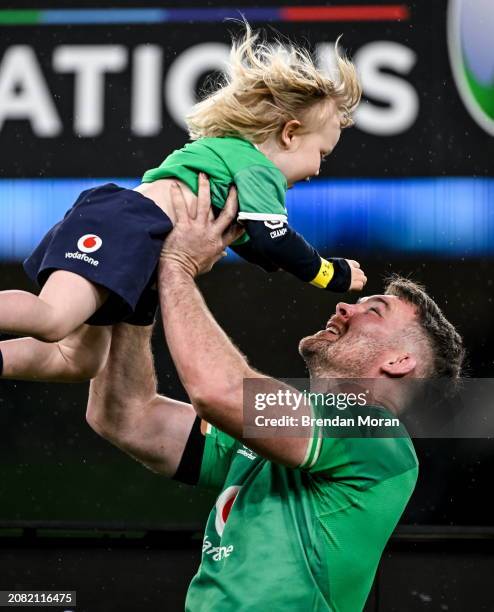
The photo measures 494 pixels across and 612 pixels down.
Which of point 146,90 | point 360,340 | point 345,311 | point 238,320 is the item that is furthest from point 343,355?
point 146,90

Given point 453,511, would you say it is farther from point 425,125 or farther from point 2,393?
point 2,393

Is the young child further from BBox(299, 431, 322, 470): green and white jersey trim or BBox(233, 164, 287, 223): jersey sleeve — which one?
BBox(299, 431, 322, 470): green and white jersey trim

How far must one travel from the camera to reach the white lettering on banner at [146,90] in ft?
11.3

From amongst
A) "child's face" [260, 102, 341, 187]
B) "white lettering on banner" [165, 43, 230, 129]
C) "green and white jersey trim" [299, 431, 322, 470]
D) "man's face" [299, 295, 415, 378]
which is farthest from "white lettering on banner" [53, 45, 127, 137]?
"green and white jersey trim" [299, 431, 322, 470]

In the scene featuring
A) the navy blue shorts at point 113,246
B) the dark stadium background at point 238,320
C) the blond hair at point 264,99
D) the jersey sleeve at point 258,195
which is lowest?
the dark stadium background at point 238,320

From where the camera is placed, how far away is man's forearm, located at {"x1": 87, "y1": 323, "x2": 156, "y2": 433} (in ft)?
8.12

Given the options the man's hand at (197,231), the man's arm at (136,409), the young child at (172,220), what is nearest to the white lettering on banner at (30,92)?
the young child at (172,220)

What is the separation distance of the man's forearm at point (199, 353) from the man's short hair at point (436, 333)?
1.76 ft

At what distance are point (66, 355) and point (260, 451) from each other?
51 centimetres

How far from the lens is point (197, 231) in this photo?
2.27 meters

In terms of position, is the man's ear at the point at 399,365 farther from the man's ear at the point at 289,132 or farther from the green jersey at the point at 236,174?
the man's ear at the point at 289,132

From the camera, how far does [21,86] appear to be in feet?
11.3

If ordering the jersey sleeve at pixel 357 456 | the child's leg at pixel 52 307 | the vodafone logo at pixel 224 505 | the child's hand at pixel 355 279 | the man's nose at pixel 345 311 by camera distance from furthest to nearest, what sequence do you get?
the man's nose at pixel 345 311
the child's hand at pixel 355 279
the vodafone logo at pixel 224 505
the jersey sleeve at pixel 357 456
the child's leg at pixel 52 307

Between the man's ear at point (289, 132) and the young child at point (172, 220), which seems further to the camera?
the man's ear at point (289, 132)
